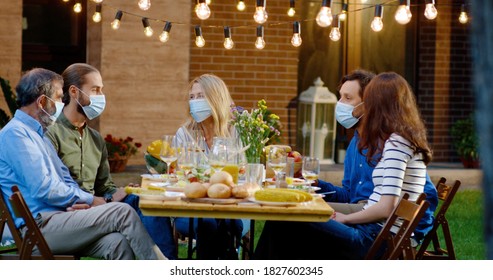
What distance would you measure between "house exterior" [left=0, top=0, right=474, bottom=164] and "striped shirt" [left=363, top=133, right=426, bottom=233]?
6.19m

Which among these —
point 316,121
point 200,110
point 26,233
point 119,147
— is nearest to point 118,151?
point 119,147

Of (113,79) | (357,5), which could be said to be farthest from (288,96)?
(113,79)

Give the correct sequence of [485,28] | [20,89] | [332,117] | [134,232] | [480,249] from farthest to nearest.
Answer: [332,117] < [480,249] < [20,89] < [134,232] < [485,28]

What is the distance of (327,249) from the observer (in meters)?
5.45

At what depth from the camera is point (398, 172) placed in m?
5.40

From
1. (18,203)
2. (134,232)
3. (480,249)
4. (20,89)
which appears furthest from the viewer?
(480,249)

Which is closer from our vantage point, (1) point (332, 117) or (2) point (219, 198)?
(2) point (219, 198)

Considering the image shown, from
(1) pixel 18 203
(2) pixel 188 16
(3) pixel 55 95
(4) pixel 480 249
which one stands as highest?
(2) pixel 188 16

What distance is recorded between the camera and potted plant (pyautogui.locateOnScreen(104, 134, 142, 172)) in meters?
11.8

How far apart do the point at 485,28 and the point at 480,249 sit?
6.80m

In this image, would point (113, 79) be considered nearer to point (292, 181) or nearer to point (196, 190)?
point (292, 181)

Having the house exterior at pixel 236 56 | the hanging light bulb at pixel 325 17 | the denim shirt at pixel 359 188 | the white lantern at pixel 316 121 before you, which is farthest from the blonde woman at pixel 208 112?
the white lantern at pixel 316 121

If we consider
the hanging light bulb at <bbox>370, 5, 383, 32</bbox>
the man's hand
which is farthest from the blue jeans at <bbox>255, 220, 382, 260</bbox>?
the hanging light bulb at <bbox>370, 5, 383, 32</bbox>

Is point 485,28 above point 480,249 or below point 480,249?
above
